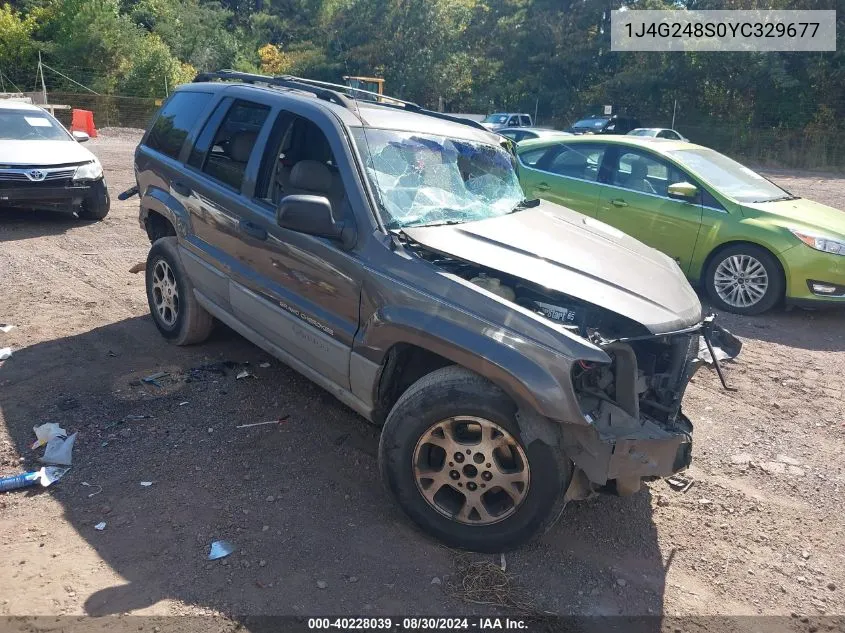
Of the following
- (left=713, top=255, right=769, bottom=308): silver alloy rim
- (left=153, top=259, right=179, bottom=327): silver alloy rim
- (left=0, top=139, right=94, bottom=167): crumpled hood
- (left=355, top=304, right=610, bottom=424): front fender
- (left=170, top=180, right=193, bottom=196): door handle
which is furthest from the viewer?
(left=0, top=139, right=94, bottom=167): crumpled hood

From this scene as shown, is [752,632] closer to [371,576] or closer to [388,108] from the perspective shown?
[371,576]

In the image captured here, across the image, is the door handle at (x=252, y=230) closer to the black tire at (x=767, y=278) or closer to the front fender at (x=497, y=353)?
the front fender at (x=497, y=353)

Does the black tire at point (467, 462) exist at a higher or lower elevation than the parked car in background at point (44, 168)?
lower

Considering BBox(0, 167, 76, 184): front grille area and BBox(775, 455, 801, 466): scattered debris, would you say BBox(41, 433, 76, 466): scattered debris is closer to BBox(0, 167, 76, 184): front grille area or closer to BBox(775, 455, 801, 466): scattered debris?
BBox(775, 455, 801, 466): scattered debris

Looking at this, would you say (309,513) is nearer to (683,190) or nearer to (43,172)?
(683,190)

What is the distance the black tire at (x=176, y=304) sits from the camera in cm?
517

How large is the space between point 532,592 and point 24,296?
5.75 meters

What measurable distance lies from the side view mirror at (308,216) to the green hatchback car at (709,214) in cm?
347

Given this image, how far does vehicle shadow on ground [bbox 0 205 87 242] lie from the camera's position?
904cm

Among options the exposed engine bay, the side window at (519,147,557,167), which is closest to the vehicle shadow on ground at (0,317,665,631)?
the exposed engine bay

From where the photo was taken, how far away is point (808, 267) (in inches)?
266

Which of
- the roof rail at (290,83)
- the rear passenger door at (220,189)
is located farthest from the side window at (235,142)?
the roof rail at (290,83)

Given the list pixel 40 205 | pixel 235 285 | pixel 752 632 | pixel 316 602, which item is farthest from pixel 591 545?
pixel 40 205

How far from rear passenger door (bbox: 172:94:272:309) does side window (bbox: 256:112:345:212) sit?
0.14m
